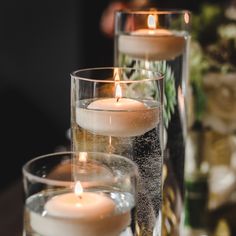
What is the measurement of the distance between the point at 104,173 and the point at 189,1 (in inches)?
103

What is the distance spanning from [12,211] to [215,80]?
2.09ft

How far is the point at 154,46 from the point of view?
74cm

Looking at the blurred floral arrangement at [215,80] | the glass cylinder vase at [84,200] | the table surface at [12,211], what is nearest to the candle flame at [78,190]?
the glass cylinder vase at [84,200]

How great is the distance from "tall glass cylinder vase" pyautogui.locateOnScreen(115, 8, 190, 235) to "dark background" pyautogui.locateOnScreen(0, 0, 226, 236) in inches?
86.7

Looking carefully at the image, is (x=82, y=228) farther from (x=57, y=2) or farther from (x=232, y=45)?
(x=57, y=2)

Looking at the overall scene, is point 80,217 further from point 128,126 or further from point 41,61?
point 41,61

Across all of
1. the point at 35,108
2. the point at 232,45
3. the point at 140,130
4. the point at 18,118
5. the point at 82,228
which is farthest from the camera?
the point at 35,108

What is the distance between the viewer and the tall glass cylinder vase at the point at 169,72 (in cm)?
73

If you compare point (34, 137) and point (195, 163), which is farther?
point (34, 137)

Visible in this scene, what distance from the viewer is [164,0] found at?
3059 millimetres

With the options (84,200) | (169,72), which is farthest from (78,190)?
(169,72)

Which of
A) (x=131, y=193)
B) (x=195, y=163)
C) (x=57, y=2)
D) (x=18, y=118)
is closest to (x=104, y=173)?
(x=131, y=193)

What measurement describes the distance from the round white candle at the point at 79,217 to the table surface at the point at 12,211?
0.88 meters

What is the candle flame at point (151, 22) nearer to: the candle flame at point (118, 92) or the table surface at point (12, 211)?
the candle flame at point (118, 92)
